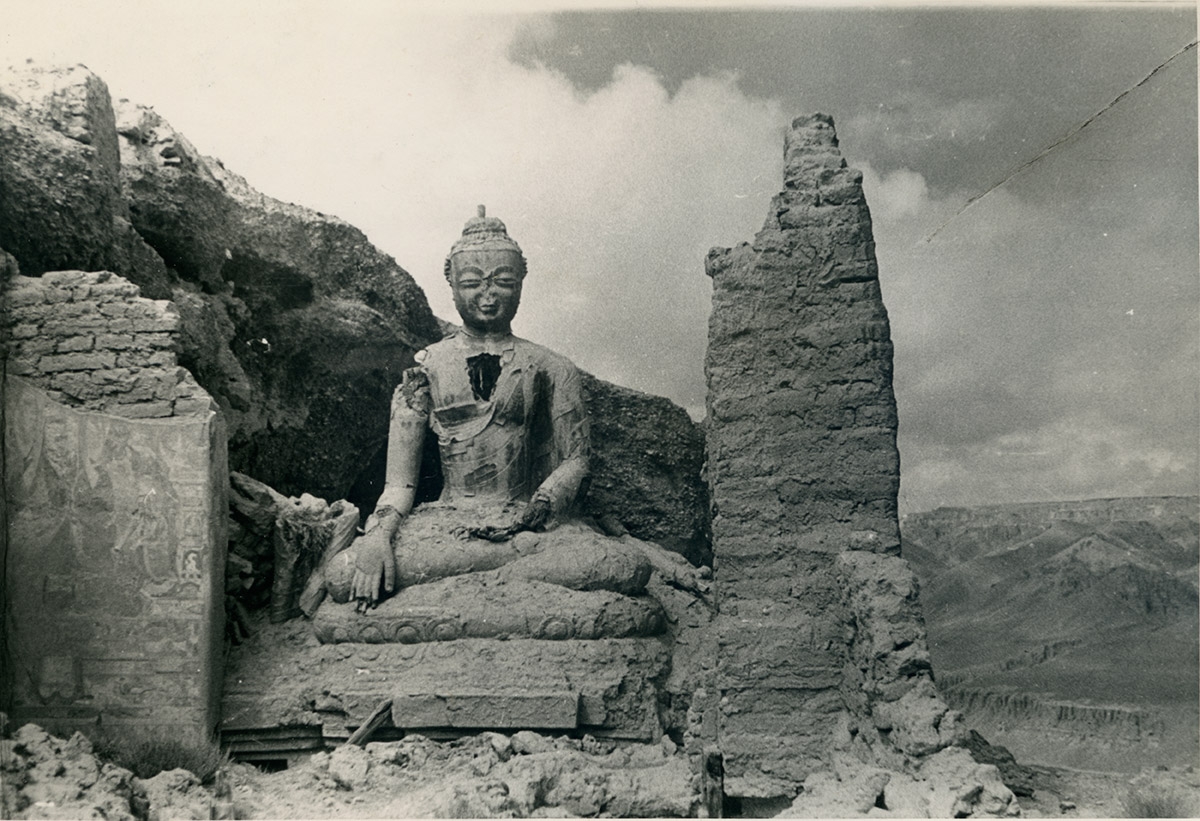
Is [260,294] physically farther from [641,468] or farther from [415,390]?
[641,468]

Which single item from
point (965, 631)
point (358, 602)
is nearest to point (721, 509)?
point (358, 602)

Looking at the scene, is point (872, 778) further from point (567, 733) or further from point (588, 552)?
point (588, 552)

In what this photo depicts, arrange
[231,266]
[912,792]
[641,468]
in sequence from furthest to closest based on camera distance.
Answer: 1. [641,468]
2. [231,266]
3. [912,792]

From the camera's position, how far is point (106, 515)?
5.55 metres

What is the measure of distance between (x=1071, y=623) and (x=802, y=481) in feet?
9.98

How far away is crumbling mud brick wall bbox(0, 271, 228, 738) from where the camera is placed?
17.8ft

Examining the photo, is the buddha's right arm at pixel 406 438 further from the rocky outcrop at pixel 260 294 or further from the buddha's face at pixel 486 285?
the rocky outcrop at pixel 260 294

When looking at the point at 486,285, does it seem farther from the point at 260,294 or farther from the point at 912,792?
the point at 912,792

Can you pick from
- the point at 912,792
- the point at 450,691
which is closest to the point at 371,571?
the point at 450,691

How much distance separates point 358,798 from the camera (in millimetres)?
5051

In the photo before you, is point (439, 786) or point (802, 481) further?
point (802, 481)

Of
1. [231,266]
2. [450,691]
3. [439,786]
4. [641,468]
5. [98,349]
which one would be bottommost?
[439,786]

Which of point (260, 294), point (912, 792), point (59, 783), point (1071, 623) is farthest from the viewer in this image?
point (260, 294)

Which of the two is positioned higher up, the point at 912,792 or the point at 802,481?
the point at 802,481
